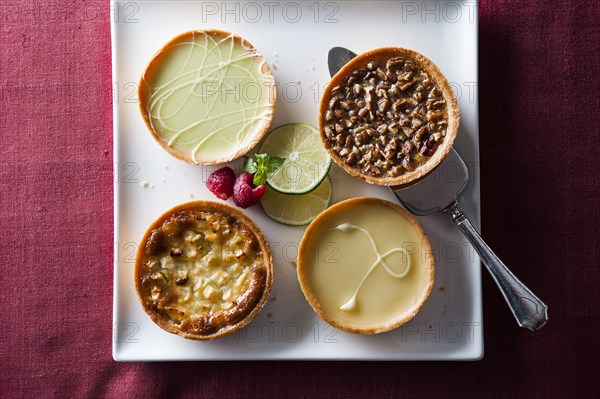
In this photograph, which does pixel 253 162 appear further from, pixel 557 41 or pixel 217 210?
pixel 557 41

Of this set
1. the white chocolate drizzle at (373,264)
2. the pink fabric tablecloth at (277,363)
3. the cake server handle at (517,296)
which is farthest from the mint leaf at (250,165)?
the cake server handle at (517,296)

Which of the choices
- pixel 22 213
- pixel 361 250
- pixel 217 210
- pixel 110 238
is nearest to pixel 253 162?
pixel 217 210

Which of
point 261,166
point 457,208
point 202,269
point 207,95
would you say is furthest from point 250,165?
point 457,208

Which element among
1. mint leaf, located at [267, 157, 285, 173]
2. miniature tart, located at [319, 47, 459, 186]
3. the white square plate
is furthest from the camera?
the white square plate

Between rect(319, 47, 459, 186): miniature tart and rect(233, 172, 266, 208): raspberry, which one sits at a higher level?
rect(319, 47, 459, 186): miniature tart

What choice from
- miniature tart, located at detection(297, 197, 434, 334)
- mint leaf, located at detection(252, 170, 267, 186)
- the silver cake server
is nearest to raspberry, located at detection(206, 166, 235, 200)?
mint leaf, located at detection(252, 170, 267, 186)

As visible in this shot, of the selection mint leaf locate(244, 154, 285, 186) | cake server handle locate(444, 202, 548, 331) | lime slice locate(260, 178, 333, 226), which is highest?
mint leaf locate(244, 154, 285, 186)

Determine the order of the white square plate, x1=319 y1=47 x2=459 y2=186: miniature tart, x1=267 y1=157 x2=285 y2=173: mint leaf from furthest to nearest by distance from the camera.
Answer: the white square plate < x1=267 y1=157 x2=285 y2=173: mint leaf < x1=319 y1=47 x2=459 y2=186: miniature tart

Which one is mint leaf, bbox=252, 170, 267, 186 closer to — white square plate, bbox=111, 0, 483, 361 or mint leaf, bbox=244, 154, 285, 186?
mint leaf, bbox=244, 154, 285, 186
